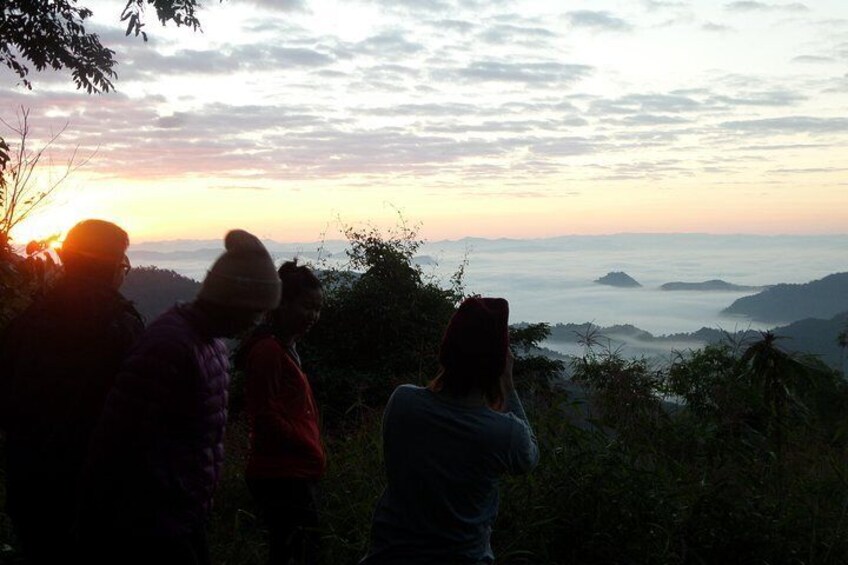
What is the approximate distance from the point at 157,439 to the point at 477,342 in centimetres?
93

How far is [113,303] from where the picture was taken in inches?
117

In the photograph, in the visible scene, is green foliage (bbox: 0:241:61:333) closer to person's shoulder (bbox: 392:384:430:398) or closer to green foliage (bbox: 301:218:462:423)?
person's shoulder (bbox: 392:384:430:398)

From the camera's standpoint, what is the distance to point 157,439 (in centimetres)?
226

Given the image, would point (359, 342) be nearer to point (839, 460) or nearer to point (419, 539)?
point (839, 460)

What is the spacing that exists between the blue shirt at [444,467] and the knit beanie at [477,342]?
0.37 feet

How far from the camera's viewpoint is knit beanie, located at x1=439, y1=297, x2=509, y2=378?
229 cm

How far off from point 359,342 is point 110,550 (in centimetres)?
Result: 1663

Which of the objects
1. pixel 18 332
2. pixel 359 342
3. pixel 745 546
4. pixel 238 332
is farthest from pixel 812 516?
pixel 359 342

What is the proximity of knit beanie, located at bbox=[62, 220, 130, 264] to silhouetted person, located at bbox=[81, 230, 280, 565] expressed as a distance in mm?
743

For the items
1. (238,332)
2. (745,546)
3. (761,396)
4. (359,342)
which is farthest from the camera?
(359,342)

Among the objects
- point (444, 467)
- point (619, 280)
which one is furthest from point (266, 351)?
point (619, 280)

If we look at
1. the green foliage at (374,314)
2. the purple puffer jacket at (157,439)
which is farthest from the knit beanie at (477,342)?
the green foliage at (374,314)

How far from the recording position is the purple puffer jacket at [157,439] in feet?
7.27

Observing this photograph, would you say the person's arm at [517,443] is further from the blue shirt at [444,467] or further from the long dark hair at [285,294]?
the long dark hair at [285,294]
